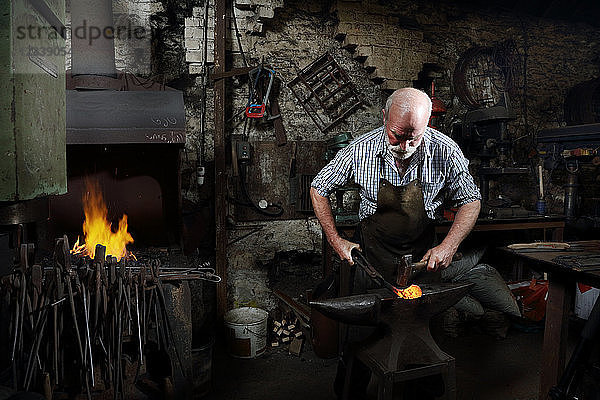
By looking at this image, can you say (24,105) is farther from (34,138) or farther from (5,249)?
(5,249)

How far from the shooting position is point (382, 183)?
2875 millimetres

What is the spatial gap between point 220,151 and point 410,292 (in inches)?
106

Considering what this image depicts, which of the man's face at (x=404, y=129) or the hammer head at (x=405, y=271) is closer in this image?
the hammer head at (x=405, y=271)

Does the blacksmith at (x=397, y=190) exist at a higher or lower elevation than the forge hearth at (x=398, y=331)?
A: higher

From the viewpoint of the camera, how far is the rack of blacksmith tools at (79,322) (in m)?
2.07

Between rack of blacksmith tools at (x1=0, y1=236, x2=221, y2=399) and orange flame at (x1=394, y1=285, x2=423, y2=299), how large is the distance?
1.12 meters

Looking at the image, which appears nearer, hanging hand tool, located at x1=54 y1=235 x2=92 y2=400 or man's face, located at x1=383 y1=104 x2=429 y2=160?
hanging hand tool, located at x1=54 y1=235 x2=92 y2=400

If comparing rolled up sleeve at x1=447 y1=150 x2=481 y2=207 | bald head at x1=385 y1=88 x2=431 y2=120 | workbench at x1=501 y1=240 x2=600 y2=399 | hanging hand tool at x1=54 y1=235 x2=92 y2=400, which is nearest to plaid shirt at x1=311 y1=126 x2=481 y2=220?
rolled up sleeve at x1=447 y1=150 x2=481 y2=207

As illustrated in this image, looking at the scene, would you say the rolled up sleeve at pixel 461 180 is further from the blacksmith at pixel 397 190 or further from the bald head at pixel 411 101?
the bald head at pixel 411 101

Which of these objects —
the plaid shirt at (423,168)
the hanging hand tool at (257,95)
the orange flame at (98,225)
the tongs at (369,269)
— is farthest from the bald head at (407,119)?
the orange flame at (98,225)

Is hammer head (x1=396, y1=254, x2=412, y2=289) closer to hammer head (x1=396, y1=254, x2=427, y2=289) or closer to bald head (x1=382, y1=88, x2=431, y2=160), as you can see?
hammer head (x1=396, y1=254, x2=427, y2=289)

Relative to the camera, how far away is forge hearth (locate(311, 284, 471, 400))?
2.20 metres

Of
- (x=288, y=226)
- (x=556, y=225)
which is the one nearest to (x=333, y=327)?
(x=288, y=226)

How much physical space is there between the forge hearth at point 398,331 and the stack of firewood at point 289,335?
1.77 metres
